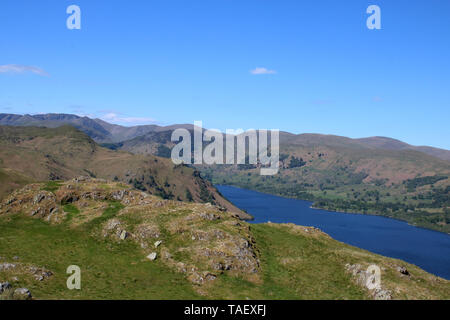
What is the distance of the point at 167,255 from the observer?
46.5 meters

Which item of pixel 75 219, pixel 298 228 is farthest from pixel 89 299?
pixel 298 228

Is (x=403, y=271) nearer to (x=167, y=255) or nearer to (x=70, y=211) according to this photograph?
(x=167, y=255)

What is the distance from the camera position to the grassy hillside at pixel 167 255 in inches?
1548

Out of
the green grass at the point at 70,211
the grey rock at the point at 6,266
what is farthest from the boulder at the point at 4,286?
the green grass at the point at 70,211

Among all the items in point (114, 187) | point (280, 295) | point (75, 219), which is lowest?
point (280, 295)

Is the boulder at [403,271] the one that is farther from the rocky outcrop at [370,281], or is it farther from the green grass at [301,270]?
the green grass at [301,270]

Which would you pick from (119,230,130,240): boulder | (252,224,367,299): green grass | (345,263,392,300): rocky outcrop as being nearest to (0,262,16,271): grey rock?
(119,230,130,240): boulder

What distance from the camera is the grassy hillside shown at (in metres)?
39.3

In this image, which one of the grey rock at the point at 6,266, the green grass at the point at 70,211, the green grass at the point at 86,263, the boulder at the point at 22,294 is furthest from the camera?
the green grass at the point at 70,211

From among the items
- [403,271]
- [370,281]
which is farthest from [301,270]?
[403,271]
